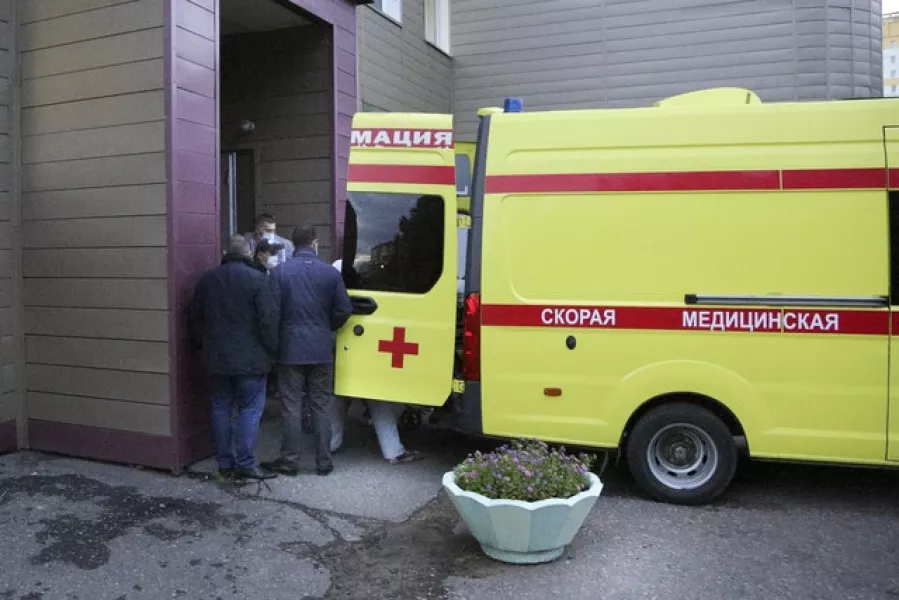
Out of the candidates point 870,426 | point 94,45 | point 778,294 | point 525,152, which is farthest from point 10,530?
point 870,426

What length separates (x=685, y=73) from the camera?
11.3 metres

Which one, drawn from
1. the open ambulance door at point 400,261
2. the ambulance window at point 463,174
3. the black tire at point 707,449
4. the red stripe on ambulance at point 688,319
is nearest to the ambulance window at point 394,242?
the open ambulance door at point 400,261

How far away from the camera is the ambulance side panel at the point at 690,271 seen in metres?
4.88

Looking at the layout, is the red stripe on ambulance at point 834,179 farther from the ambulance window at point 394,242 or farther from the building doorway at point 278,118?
the building doorway at point 278,118

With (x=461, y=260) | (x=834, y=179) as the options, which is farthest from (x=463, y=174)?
(x=834, y=179)

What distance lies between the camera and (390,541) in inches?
184

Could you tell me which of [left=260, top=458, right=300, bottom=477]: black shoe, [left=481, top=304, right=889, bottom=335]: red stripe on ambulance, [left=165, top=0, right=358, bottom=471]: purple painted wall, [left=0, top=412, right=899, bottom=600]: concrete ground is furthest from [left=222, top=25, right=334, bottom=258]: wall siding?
[left=481, top=304, right=889, bottom=335]: red stripe on ambulance

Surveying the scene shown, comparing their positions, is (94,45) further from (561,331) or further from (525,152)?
(561,331)

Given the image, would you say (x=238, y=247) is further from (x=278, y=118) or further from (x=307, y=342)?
(x=278, y=118)

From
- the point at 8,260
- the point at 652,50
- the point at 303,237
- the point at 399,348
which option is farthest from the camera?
the point at 652,50

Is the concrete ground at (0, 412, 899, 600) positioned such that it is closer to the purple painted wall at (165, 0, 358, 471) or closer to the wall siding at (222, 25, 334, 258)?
the purple painted wall at (165, 0, 358, 471)

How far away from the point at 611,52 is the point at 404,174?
6.98 m

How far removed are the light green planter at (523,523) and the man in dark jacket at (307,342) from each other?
5.82ft

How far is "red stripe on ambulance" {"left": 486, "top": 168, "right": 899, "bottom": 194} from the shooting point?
4.86 meters
